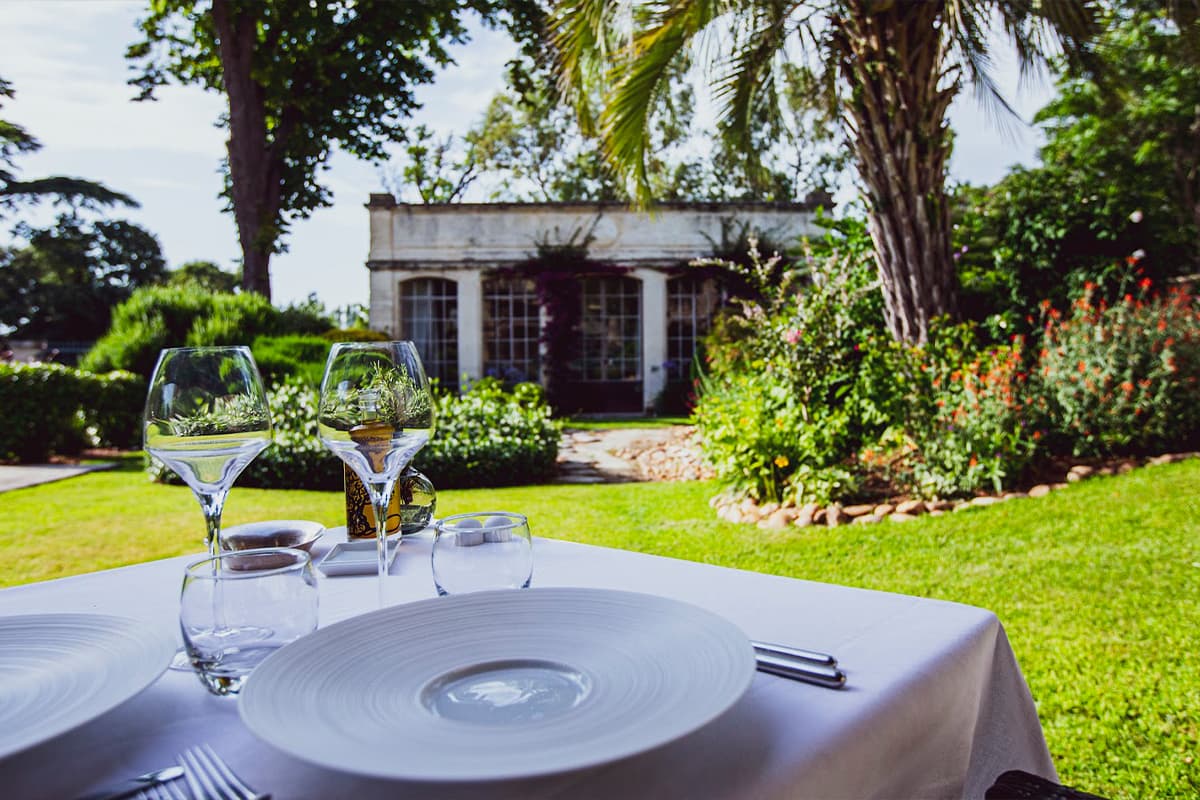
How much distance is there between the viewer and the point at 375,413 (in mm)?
918

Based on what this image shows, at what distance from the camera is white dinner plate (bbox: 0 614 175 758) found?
0.60 m

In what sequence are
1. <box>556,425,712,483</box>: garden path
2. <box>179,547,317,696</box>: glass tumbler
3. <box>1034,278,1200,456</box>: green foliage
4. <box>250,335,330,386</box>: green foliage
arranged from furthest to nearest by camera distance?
1. <box>250,335,330,386</box>: green foliage
2. <box>556,425,712,483</box>: garden path
3. <box>1034,278,1200,456</box>: green foliage
4. <box>179,547,317,696</box>: glass tumbler

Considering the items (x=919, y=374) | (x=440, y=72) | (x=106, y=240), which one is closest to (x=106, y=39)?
(x=440, y=72)

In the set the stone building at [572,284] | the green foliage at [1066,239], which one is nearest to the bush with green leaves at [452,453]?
the green foliage at [1066,239]

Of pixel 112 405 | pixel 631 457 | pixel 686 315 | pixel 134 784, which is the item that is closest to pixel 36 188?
pixel 112 405

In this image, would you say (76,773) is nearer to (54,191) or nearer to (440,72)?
(440,72)

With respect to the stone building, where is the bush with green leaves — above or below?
below

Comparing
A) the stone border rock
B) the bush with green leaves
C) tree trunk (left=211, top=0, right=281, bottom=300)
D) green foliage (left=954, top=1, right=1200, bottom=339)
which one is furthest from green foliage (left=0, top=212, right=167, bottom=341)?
the stone border rock

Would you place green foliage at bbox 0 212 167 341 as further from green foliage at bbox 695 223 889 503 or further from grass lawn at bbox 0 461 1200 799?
green foliage at bbox 695 223 889 503

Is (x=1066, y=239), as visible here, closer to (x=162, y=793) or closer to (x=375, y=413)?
(x=375, y=413)

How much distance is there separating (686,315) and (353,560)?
542 inches

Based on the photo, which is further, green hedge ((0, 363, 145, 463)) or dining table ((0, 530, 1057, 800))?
green hedge ((0, 363, 145, 463))

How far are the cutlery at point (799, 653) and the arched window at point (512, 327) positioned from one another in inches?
551

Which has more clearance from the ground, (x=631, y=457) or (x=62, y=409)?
(x=62, y=409)
